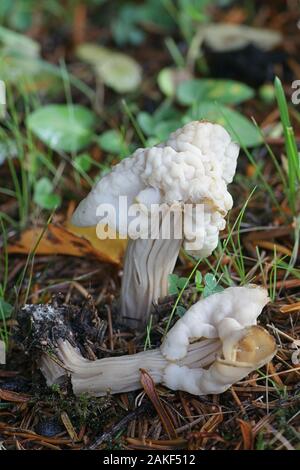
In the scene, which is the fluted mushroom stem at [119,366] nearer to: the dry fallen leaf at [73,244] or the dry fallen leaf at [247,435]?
the dry fallen leaf at [247,435]

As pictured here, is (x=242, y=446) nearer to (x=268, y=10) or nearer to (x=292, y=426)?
(x=292, y=426)

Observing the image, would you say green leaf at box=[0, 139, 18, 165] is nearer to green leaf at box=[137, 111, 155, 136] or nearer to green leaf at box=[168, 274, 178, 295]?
green leaf at box=[137, 111, 155, 136]

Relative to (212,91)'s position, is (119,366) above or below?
below

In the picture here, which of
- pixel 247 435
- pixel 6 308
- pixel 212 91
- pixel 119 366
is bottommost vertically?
pixel 247 435

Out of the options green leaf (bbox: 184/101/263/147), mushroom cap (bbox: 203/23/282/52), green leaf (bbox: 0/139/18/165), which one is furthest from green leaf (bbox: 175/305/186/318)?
mushroom cap (bbox: 203/23/282/52)

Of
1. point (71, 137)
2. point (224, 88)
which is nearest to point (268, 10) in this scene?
point (224, 88)

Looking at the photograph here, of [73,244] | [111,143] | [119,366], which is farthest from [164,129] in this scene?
[119,366]

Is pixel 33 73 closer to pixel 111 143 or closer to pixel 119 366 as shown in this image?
pixel 111 143

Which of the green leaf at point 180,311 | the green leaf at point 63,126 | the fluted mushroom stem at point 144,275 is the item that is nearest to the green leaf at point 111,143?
the green leaf at point 63,126
